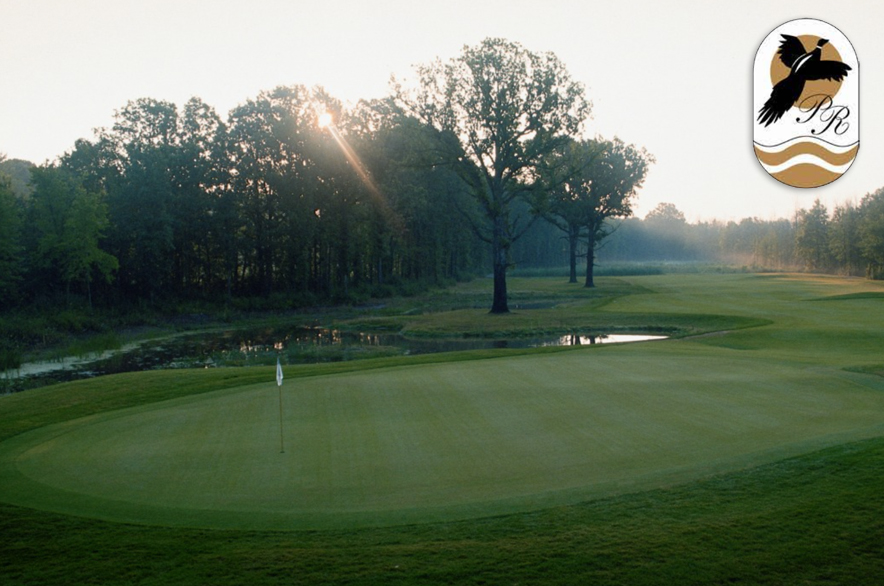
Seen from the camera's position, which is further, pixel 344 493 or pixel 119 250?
pixel 119 250

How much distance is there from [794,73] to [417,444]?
1068cm

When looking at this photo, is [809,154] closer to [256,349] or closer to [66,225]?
[256,349]

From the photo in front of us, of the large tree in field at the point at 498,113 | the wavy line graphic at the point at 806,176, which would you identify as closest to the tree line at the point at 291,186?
the large tree in field at the point at 498,113

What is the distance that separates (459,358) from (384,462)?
1054 centimetres

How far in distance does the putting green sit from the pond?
12.3 metres

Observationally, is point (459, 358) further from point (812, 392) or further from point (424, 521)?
point (424, 521)

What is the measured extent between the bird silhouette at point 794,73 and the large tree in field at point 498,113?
23.6m

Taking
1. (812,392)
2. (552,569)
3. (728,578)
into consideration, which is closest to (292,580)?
(552,569)

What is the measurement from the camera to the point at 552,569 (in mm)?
5332

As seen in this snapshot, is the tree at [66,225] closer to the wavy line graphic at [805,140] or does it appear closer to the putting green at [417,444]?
the putting green at [417,444]

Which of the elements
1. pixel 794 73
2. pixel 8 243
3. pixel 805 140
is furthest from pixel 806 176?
pixel 8 243

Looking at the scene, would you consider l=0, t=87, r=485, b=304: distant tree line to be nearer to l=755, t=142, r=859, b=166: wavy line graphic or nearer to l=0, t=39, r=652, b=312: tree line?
l=0, t=39, r=652, b=312: tree line

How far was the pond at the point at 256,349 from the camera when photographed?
927 inches

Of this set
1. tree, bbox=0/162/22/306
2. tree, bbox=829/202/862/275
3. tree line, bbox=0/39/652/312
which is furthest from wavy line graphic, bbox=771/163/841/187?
tree, bbox=829/202/862/275
